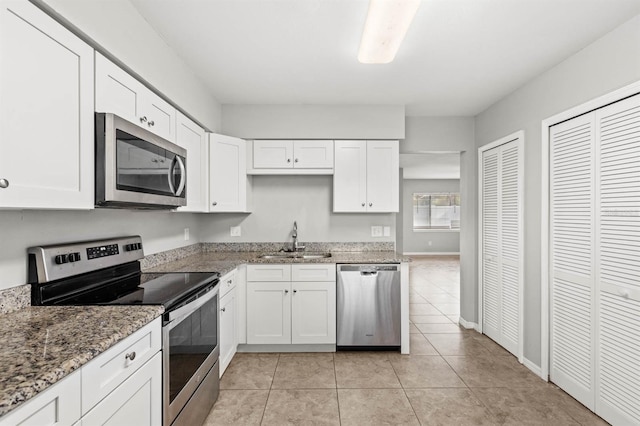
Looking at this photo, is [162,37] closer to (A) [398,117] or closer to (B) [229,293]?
(B) [229,293]

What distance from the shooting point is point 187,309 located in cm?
182

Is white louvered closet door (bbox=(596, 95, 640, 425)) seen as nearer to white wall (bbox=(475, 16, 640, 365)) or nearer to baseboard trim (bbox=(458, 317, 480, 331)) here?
white wall (bbox=(475, 16, 640, 365))

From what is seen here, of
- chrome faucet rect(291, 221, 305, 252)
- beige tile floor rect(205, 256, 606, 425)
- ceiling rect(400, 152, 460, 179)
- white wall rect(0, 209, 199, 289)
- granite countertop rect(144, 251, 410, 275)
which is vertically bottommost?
beige tile floor rect(205, 256, 606, 425)

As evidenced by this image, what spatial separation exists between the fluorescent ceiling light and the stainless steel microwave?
1371 millimetres

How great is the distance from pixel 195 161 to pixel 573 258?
10.2 ft

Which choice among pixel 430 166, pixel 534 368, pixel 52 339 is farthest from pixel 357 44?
pixel 430 166

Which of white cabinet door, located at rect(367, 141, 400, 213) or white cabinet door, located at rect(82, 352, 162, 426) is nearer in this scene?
white cabinet door, located at rect(82, 352, 162, 426)

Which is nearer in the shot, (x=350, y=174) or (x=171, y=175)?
(x=171, y=175)

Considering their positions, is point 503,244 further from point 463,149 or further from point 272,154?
point 272,154

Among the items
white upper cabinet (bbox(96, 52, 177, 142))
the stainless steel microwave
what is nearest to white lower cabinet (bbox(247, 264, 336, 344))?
the stainless steel microwave

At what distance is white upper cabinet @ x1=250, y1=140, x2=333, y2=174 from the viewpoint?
11.8 ft

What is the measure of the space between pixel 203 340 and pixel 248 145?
214 cm

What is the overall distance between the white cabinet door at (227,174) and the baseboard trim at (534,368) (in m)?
3.01

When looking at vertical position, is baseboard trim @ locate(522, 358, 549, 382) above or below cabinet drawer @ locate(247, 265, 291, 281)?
below
